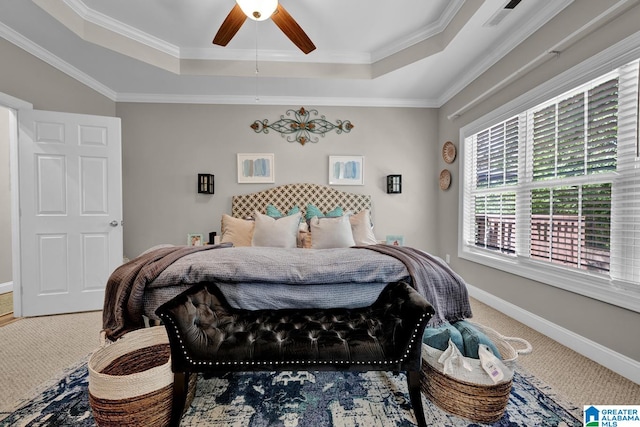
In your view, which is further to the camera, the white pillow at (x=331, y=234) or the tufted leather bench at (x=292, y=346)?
the white pillow at (x=331, y=234)

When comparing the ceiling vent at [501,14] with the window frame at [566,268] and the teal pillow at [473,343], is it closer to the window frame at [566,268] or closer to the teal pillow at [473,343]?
the window frame at [566,268]

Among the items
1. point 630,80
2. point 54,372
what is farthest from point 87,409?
point 630,80

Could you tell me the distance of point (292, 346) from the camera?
1433 millimetres

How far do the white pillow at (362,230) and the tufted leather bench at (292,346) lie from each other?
70.0 inches

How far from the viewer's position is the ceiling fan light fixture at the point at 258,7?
6.61 ft

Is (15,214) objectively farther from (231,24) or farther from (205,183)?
(231,24)

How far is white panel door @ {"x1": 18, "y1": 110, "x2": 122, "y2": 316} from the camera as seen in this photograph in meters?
2.96

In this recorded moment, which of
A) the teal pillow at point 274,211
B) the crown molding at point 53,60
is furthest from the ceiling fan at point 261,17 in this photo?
the crown molding at point 53,60

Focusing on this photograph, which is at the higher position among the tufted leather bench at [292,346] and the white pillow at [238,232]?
the white pillow at [238,232]

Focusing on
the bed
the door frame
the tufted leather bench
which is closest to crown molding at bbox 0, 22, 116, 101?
the door frame

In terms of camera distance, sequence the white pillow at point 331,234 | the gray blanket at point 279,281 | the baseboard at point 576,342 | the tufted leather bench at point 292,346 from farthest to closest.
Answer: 1. the white pillow at point 331,234
2. the baseboard at point 576,342
3. the gray blanket at point 279,281
4. the tufted leather bench at point 292,346

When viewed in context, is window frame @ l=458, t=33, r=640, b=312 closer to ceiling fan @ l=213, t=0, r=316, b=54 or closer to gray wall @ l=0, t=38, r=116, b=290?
ceiling fan @ l=213, t=0, r=316, b=54

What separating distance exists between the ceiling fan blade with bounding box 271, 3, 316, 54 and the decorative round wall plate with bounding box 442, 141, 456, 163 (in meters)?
2.52

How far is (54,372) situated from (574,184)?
4.26 meters
